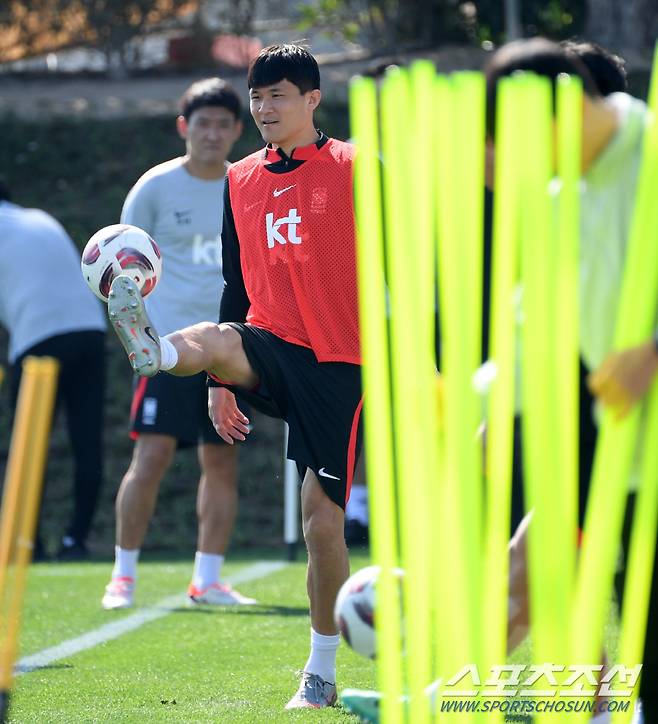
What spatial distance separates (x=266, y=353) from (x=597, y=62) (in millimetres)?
1589

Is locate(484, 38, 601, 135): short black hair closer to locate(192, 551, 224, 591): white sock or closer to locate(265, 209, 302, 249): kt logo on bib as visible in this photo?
locate(265, 209, 302, 249): kt logo on bib

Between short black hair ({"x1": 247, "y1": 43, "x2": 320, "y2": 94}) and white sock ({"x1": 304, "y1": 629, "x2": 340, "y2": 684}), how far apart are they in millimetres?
1843

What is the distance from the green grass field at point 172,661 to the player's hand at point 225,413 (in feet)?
2.80

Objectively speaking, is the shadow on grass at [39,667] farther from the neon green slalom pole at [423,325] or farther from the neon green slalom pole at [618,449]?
the neon green slalom pole at [618,449]

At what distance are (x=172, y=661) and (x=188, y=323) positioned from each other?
2.16 meters

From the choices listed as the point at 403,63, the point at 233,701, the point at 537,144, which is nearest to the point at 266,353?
the point at 233,701

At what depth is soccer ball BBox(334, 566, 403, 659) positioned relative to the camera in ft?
10.7

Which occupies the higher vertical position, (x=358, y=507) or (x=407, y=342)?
(x=407, y=342)

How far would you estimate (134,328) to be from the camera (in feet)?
15.0

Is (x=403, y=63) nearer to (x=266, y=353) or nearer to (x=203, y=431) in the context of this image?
(x=203, y=431)

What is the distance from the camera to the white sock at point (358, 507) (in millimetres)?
10188

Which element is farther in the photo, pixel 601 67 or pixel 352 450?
pixel 352 450

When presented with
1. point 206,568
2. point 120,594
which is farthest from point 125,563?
point 206,568

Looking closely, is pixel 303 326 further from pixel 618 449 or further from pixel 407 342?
pixel 618 449
